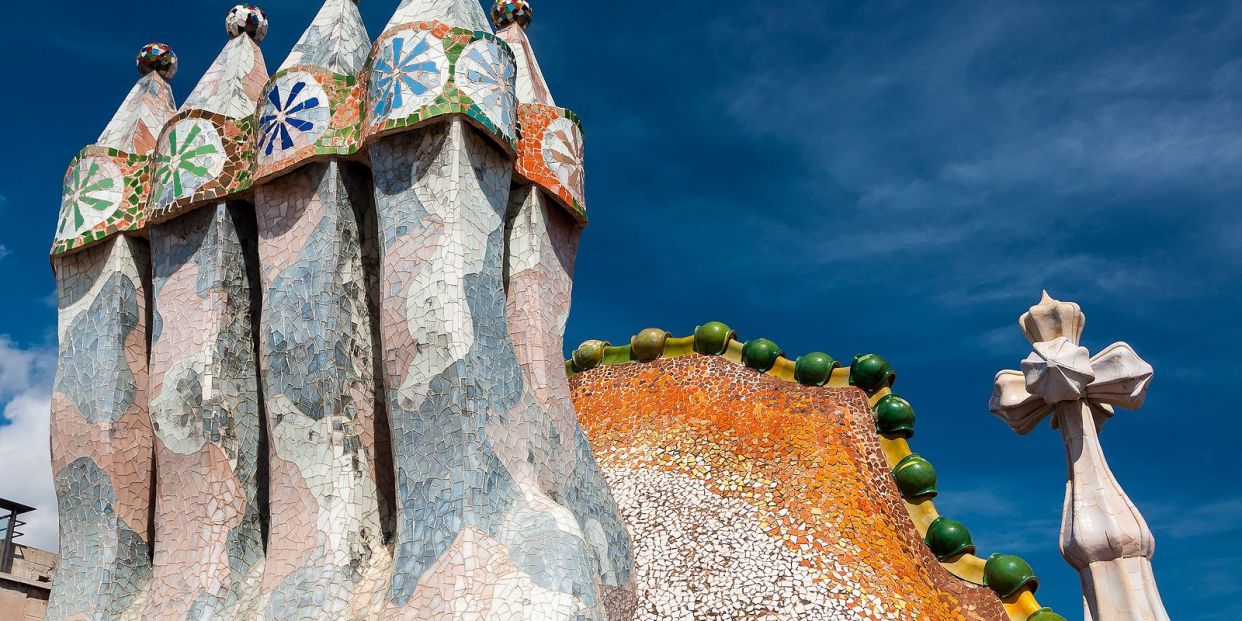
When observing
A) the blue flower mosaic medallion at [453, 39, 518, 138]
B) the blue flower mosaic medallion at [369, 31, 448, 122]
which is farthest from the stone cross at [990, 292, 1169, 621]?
the blue flower mosaic medallion at [369, 31, 448, 122]

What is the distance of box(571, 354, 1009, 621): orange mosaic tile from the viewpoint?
28.2 feet

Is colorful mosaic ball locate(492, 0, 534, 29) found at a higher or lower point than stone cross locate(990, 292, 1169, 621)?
higher

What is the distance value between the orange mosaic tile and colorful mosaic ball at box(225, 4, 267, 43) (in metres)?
4.27

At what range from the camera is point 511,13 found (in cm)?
852

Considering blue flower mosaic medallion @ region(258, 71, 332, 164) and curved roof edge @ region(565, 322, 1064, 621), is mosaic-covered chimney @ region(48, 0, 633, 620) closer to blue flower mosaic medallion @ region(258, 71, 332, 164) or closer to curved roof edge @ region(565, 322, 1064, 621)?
blue flower mosaic medallion @ region(258, 71, 332, 164)

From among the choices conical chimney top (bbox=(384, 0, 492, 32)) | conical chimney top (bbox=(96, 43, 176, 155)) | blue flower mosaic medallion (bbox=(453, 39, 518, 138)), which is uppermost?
conical chimney top (bbox=(96, 43, 176, 155))

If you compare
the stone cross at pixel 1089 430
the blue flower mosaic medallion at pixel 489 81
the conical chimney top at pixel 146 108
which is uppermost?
the conical chimney top at pixel 146 108

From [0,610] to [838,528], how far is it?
23.0ft

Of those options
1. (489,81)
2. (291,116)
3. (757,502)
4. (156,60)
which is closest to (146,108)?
(156,60)

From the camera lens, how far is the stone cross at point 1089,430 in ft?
22.0

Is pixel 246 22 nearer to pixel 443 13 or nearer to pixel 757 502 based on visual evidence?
pixel 443 13

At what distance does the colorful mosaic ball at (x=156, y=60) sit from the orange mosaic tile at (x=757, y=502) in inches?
175

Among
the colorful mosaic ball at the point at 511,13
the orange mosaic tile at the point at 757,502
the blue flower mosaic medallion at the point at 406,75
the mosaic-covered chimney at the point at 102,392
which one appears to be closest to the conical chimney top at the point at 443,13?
the blue flower mosaic medallion at the point at 406,75

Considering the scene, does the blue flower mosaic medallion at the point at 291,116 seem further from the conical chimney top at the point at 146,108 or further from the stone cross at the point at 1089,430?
the stone cross at the point at 1089,430
